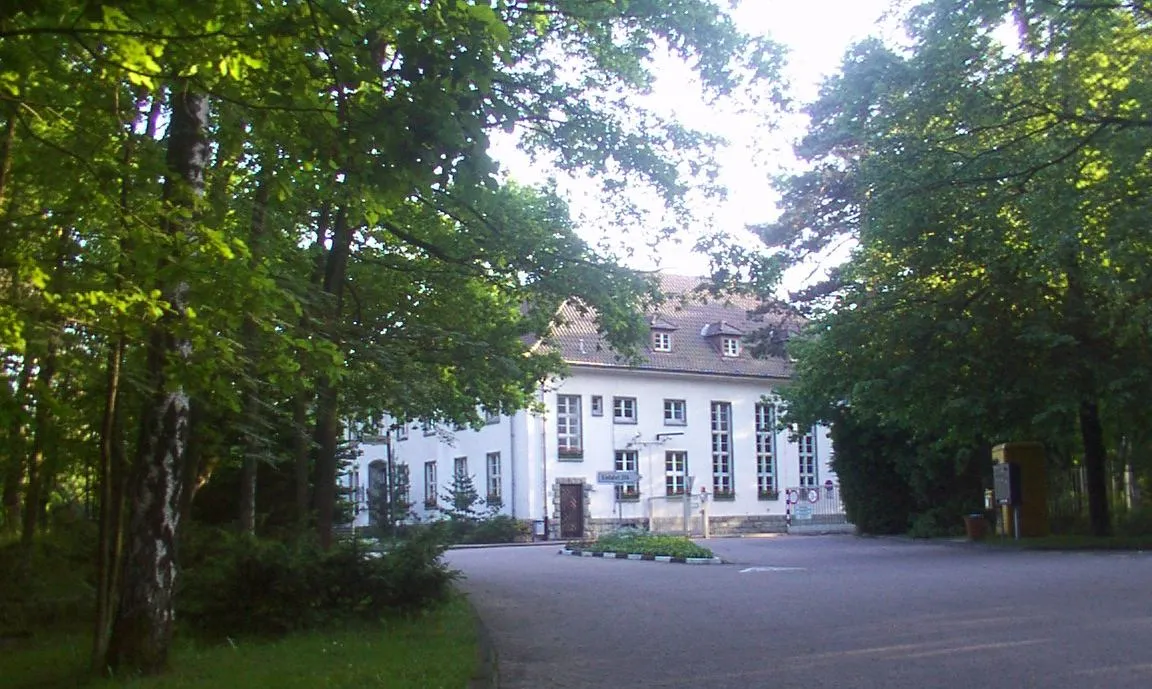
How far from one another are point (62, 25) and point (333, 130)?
6.12ft

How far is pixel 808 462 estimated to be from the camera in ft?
180

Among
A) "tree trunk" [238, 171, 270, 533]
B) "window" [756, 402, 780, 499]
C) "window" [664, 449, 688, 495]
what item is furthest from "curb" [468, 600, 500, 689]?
"window" [756, 402, 780, 499]

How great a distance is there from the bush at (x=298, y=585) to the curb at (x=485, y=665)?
133cm

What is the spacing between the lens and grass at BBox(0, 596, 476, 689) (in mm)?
8641

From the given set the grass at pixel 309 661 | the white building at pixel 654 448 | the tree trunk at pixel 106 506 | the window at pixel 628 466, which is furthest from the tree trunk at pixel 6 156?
the window at pixel 628 466

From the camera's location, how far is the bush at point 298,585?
1217cm

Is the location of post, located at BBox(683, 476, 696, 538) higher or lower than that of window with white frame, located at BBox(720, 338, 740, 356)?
lower

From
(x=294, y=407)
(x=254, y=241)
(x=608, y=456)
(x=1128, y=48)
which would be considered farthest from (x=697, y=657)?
(x=608, y=456)

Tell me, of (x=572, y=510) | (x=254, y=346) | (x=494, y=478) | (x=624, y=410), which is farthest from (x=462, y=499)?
(x=254, y=346)

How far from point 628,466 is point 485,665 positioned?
39790 mm

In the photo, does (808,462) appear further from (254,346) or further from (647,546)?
(254,346)

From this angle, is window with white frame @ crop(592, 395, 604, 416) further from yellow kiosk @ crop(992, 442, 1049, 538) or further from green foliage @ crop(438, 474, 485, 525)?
Result: yellow kiosk @ crop(992, 442, 1049, 538)

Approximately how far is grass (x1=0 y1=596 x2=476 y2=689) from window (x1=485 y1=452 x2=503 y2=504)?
35.8m

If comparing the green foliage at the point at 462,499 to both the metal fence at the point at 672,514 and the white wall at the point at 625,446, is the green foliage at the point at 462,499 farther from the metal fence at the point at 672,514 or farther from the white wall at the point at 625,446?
the metal fence at the point at 672,514
